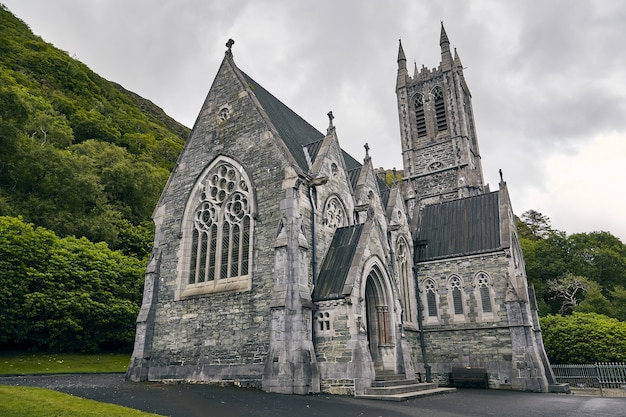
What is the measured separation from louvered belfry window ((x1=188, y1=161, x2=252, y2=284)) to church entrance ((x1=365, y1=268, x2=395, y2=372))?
527 cm

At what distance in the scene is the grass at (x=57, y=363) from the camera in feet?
61.5

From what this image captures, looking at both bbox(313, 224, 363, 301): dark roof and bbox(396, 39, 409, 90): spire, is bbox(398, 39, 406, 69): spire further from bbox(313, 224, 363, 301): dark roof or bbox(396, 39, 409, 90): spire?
bbox(313, 224, 363, 301): dark roof

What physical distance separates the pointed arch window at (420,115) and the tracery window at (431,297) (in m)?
21.6

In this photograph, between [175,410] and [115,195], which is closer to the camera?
[175,410]

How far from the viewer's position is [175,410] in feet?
32.8

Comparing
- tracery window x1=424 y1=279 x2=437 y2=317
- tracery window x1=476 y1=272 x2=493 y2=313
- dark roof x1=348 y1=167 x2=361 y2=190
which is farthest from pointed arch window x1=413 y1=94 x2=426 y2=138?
tracery window x1=476 y1=272 x2=493 y2=313

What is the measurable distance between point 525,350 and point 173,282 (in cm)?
1637

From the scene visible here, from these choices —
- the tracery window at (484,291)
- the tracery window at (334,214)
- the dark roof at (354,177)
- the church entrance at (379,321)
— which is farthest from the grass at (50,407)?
the tracery window at (484,291)

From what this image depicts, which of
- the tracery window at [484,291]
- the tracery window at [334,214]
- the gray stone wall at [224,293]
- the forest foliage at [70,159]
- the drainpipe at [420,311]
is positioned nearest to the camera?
the gray stone wall at [224,293]

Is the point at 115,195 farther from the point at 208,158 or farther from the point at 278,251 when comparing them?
the point at 278,251

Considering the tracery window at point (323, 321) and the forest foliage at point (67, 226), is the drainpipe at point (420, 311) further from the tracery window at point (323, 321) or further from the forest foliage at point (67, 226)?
the forest foliage at point (67, 226)

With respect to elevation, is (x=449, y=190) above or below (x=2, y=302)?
above

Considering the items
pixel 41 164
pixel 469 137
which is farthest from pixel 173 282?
pixel 469 137

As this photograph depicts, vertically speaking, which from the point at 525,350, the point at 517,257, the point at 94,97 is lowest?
the point at 525,350
